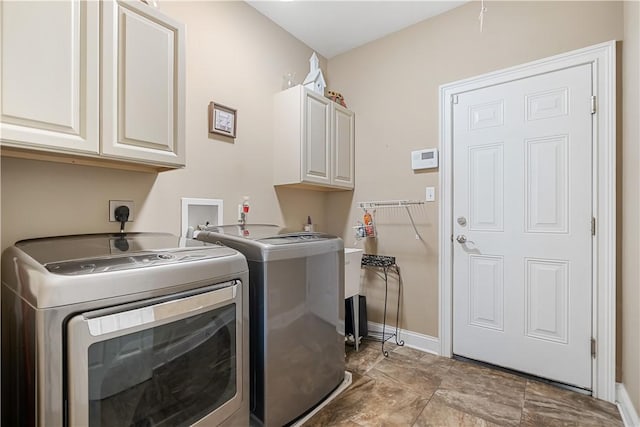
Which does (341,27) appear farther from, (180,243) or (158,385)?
(158,385)

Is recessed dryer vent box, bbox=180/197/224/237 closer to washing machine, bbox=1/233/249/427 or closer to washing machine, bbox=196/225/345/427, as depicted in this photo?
washing machine, bbox=196/225/345/427

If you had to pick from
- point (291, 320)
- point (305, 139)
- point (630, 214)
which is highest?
point (305, 139)

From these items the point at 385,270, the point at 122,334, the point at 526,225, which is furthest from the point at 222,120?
the point at 526,225

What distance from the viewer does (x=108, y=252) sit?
116 centimetres

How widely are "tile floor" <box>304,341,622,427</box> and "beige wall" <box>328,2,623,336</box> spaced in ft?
1.52

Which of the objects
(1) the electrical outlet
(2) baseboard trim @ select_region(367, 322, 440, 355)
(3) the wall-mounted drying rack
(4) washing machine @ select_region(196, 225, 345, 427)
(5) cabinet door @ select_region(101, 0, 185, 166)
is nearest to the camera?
(5) cabinet door @ select_region(101, 0, 185, 166)

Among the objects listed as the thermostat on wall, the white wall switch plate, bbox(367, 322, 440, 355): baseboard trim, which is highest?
the thermostat on wall

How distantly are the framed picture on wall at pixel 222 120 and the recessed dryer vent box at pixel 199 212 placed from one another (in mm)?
476

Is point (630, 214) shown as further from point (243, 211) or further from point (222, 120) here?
point (222, 120)

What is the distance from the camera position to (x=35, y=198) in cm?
134

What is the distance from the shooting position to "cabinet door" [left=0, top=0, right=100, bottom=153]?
3.34 feet

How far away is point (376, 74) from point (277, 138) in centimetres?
113

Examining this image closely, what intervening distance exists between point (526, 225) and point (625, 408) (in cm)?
109

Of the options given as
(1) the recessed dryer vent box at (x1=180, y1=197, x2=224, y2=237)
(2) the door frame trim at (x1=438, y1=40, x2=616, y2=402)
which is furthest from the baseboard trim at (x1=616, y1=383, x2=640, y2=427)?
(1) the recessed dryer vent box at (x1=180, y1=197, x2=224, y2=237)
